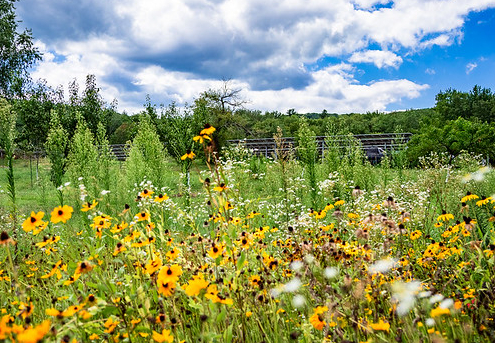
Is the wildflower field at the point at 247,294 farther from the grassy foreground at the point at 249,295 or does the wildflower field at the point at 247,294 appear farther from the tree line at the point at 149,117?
the tree line at the point at 149,117

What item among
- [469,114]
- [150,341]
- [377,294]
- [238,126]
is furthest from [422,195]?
[469,114]

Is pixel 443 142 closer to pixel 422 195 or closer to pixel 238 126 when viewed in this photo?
pixel 422 195

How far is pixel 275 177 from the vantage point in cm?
912

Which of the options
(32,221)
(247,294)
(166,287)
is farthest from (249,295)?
(32,221)

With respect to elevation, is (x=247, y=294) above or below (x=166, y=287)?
below

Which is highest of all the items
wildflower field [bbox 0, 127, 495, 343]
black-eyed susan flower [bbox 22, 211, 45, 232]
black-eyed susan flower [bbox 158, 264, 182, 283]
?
black-eyed susan flower [bbox 22, 211, 45, 232]

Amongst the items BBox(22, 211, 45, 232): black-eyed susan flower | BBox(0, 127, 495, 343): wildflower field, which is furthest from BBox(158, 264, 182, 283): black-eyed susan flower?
BBox(22, 211, 45, 232): black-eyed susan flower

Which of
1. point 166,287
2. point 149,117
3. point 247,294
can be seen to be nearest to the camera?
point 166,287

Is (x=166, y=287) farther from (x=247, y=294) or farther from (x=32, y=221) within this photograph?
(x=32, y=221)

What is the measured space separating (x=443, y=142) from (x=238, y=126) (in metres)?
14.7

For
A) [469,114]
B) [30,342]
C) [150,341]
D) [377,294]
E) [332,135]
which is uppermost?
[469,114]

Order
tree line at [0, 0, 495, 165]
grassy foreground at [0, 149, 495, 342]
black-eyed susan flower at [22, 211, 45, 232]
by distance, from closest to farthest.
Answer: grassy foreground at [0, 149, 495, 342], black-eyed susan flower at [22, 211, 45, 232], tree line at [0, 0, 495, 165]

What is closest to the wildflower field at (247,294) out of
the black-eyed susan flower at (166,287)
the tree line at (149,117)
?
the black-eyed susan flower at (166,287)

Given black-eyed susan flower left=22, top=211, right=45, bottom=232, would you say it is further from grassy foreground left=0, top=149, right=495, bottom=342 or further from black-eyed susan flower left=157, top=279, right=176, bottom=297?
black-eyed susan flower left=157, top=279, right=176, bottom=297
